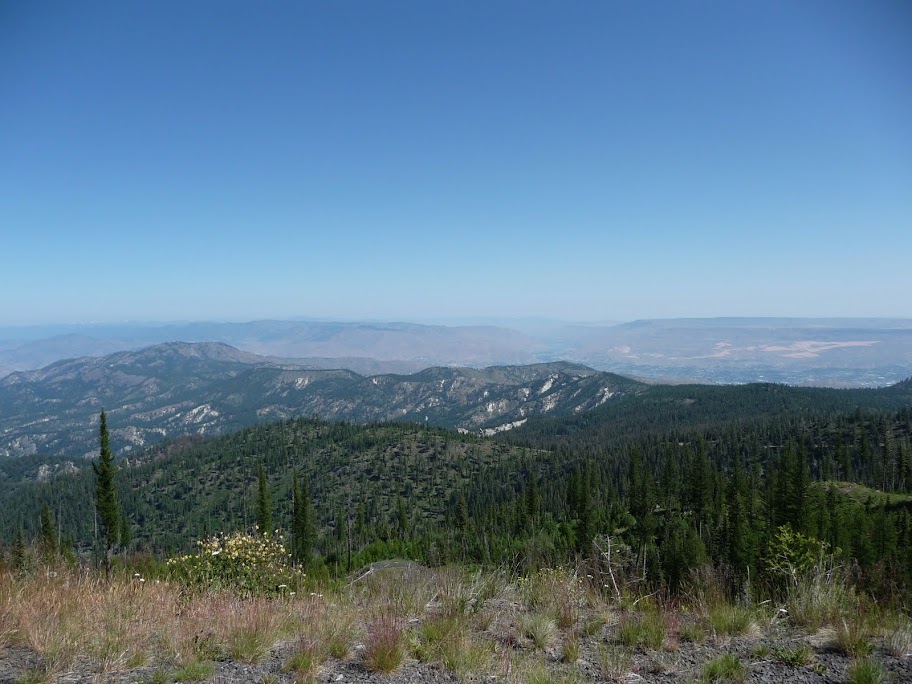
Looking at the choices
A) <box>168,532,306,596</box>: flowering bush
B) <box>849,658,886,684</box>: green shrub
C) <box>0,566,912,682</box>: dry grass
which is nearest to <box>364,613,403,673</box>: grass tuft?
<box>0,566,912,682</box>: dry grass

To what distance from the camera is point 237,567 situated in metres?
11.9

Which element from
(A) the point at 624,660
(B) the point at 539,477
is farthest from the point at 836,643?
(B) the point at 539,477

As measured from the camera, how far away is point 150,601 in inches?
342

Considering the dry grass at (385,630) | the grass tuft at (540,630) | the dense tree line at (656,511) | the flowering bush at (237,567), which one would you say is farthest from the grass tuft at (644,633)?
the flowering bush at (237,567)

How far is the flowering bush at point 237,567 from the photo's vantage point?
1120 centimetres

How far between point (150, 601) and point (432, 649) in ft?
17.7

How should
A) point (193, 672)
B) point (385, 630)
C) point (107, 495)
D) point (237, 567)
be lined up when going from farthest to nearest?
point (107, 495) < point (237, 567) < point (385, 630) < point (193, 672)

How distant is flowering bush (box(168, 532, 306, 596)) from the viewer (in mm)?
11203

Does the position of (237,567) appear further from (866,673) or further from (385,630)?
(866,673)

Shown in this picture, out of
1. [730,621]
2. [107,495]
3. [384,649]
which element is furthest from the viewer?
[107,495]

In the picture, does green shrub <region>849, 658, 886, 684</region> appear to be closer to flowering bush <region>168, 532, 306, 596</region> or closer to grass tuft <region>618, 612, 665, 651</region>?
grass tuft <region>618, 612, 665, 651</region>

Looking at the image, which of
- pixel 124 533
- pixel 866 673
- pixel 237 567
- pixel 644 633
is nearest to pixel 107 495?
pixel 124 533

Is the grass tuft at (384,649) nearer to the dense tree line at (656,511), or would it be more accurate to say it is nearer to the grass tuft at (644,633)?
the dense tree line at (656,511)

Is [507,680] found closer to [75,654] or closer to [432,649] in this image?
[432,649]
